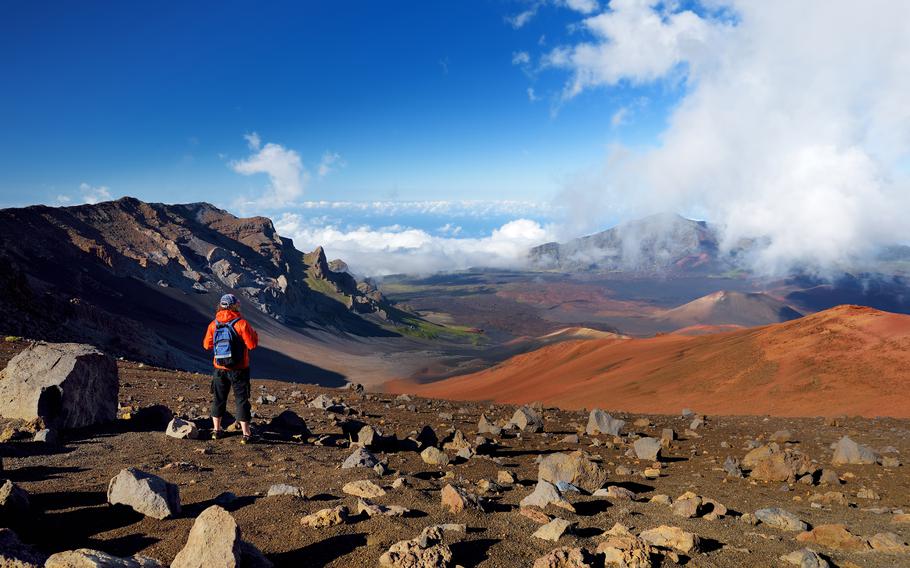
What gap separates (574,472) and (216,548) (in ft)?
16.3

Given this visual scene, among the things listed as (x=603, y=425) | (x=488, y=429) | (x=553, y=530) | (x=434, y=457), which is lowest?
(x=603, y=425)

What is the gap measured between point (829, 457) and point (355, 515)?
10387 millimetres

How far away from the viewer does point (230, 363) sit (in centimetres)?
827

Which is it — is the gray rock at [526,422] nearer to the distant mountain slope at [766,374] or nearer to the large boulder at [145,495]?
the large boulder at [145,495]

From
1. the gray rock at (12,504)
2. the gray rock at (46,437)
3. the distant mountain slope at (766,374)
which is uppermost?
the gray rock at (12,504)

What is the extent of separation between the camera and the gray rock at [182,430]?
7879 millimetres

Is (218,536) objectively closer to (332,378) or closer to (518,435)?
(518,435)

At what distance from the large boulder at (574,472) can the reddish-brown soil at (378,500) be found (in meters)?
0.35

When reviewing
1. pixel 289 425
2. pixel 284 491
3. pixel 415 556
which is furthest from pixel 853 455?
pixel 289 425

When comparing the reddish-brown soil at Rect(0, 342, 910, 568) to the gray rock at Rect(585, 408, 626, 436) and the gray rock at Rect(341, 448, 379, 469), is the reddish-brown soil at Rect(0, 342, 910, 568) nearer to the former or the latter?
the gray rock at Rect(341, 448, 379, 469)

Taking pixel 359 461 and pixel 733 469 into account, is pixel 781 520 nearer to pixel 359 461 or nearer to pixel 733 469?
pixel 733 469

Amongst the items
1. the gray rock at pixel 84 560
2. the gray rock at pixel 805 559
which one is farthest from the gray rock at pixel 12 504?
the gray rock at pixel 805 559

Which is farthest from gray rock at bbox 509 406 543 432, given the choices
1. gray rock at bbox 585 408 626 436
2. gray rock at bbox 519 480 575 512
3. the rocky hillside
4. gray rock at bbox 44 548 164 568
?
the rocky hillside

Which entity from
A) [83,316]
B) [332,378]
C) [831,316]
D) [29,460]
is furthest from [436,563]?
[332,378]
